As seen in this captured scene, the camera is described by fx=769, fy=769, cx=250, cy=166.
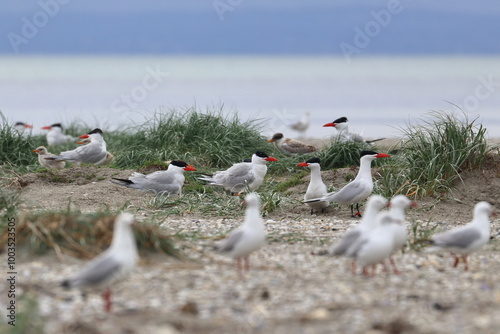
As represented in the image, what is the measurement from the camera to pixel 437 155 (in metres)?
9.35

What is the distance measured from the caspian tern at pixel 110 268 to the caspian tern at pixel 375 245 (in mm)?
1553

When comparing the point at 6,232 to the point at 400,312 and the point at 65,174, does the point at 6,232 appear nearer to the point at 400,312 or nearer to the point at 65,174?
the point at 400,312

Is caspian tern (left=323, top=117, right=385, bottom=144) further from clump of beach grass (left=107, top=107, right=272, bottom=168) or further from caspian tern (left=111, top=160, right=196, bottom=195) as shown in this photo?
caspian tern (left=111, top=160, right=196, bottom=195)

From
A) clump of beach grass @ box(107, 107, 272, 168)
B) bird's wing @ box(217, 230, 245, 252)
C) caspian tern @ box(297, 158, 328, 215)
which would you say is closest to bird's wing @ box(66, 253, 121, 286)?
bird's wing @ box(217, 230, 245, 252)

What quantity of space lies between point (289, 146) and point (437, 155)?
431 centimetres

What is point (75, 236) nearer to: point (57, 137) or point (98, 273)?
point (98, 273)

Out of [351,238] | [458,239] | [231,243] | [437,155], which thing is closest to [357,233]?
[351,238]

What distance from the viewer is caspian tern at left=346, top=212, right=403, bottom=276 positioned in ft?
17.0

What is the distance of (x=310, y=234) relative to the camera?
24.2 ft

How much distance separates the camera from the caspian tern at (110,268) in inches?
178

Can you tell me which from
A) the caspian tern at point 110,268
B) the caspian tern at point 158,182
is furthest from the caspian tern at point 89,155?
the caspian tern at point 110,268

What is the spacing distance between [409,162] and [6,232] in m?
5.36

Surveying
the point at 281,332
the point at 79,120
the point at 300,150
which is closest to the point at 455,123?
the point at 300,150

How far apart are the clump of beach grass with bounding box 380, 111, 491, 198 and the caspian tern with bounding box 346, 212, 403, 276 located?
3936 millimetres
